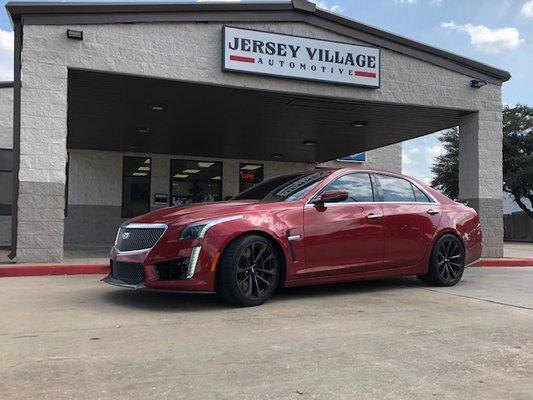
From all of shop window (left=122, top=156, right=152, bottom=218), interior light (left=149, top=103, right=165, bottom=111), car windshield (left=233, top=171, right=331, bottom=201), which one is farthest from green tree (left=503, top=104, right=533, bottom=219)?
car windshield (left=233, top=171, right=331, bottom=201)

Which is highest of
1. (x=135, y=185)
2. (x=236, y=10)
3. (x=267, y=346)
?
(x=236, y=10)

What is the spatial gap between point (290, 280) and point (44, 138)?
5.47 m

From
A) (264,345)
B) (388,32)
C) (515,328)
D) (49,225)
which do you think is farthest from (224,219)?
(388,32)

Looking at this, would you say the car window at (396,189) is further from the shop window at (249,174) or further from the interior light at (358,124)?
the shop window at (249,174)

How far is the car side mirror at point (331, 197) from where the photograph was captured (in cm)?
652

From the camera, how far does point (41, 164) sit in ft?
31.1

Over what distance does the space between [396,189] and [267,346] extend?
12.4ft

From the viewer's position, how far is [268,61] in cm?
1100

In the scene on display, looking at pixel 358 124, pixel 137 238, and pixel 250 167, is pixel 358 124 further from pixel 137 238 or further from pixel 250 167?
pixel 137 238

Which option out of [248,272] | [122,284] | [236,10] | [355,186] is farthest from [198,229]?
[236,10]

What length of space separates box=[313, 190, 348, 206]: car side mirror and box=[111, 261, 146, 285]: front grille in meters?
2.15

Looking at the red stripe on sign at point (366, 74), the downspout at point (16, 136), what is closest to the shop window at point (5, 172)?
the downspout at point (16, 136)

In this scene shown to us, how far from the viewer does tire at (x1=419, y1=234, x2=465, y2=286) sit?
768 centimetres

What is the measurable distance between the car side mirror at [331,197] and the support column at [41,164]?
490 centimetres
